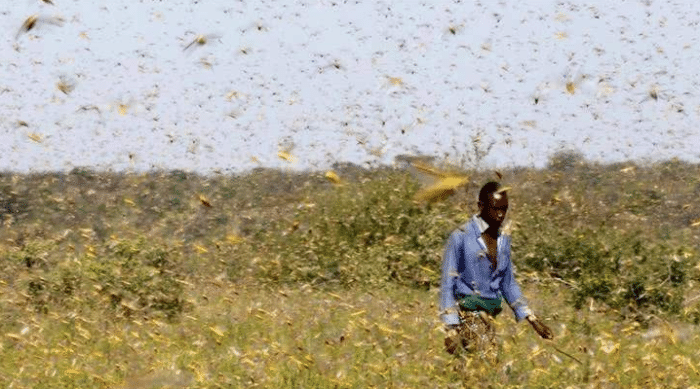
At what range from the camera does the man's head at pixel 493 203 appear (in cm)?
687

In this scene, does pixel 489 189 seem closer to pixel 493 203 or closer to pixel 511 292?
pixel 493 203

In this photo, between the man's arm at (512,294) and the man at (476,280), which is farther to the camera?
the man's arm at (512,294)

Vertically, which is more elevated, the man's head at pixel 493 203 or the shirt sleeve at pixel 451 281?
the man's head at pixel 493 203

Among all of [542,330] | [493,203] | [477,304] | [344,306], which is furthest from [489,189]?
[344,306]

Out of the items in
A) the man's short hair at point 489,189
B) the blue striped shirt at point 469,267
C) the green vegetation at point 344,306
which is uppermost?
the man's short hair at point 489,189

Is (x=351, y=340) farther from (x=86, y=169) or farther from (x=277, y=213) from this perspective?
(x=86, y=169)

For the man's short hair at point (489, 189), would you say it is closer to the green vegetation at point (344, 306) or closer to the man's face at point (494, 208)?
the man's face at point (494, 208)

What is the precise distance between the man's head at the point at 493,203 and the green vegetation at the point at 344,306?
87 cm

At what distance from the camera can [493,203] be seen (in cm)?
693

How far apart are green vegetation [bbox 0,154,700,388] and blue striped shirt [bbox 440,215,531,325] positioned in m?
0.42

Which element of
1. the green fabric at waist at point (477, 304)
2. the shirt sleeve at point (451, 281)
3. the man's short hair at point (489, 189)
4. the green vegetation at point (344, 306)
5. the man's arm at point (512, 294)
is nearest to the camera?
the man's short hair at point (489, 189)

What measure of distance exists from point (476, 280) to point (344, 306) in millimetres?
5635

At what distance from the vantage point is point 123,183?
177 feet

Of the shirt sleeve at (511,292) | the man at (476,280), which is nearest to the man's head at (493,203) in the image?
the man at (476,280)
